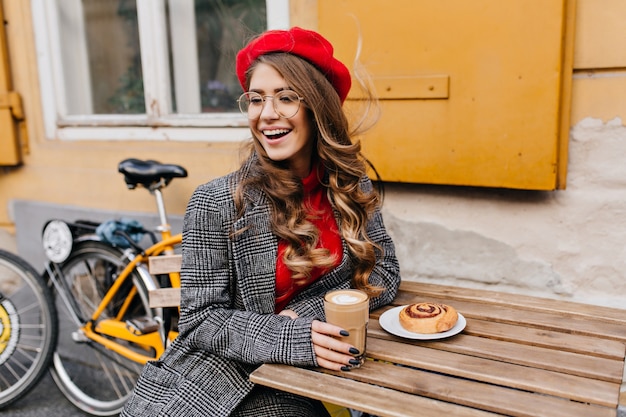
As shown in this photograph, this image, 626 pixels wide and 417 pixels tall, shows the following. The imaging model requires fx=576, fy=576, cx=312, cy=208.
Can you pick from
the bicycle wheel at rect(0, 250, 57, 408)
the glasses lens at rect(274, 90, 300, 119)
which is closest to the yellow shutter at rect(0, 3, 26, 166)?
the bicycle wheel at rect(0, 250, 57, 408)

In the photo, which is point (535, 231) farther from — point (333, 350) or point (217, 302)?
point (217, 302)

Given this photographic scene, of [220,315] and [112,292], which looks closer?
[220,315]

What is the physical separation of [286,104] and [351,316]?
0.69 meters

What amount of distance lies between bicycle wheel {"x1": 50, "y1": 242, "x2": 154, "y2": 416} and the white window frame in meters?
0.76

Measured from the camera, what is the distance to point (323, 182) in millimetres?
1966

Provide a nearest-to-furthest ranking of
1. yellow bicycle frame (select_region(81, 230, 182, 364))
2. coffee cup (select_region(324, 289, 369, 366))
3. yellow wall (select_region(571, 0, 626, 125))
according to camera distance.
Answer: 1. coffee cup (select_region(324, 289, 369, 366))
2. yellow wall (select_region(571, 0, 626, 125))
3. yellow bicycle frame (select_region(81, 230, 182, 364))

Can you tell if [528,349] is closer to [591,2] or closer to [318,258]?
[318,258]

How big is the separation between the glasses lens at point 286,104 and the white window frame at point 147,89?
51.8 inches

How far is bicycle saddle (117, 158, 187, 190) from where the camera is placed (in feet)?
9.34

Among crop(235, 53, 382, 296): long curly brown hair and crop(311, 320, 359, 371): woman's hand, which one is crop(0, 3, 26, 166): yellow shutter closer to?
crop(235, 53, 382, 296): long curly brown hair

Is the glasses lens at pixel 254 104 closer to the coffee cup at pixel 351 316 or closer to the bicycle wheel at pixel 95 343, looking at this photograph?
the coffee cup at pixel 351 316

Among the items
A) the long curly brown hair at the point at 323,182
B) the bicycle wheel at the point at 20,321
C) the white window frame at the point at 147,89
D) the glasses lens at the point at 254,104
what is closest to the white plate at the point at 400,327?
the long curly brown hair at the point at 323,182

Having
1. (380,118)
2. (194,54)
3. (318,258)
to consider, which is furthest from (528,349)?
(194,54)

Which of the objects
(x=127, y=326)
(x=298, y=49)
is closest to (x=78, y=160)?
(x=127, y=326)
